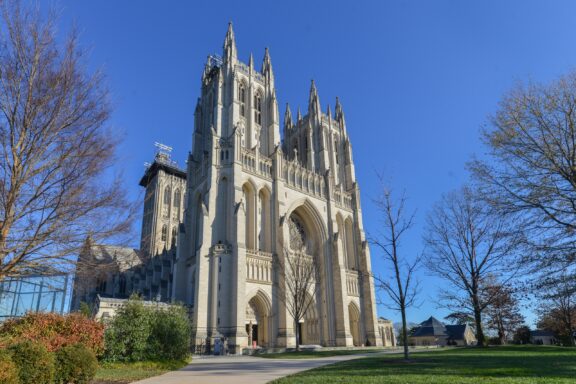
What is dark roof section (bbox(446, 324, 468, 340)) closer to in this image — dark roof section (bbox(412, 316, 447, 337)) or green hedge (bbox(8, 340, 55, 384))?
dark roof section (bbox(412, 316, 447, 337))

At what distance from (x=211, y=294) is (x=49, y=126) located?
2382 cm

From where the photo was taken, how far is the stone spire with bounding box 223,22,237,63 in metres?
43.4

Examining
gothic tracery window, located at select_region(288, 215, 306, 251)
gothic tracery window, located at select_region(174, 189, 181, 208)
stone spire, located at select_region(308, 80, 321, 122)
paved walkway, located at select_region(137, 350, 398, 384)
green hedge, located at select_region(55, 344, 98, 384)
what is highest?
stone spire, located at select_region(308, 80, 321, 122)

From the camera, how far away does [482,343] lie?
85.4 feet

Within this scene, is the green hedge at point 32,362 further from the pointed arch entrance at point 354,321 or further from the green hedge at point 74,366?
the pointed arch entrance at point 354,321

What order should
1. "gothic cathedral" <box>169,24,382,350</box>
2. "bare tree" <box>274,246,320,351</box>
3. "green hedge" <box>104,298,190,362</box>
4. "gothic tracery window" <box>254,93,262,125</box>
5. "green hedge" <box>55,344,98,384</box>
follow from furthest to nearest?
"gothic tracery window" <box>254,93,262,125</box>, "bare tree" <box>274,246,320,351</box>, "gothic cathedral" <box>169,24,382,350</box>, "green hedge" <box>104,298,190,362</box>, "green hedge" <box>55,344,98,384</box>

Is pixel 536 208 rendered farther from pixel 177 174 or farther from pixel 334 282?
pixel 177 174

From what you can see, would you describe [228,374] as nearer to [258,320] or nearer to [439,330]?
[258,320]

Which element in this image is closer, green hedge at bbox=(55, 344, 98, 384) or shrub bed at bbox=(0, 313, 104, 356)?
green hedge at bbox=(55, 344, 98, 384)

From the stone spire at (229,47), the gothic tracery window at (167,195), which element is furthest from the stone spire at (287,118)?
the gothic tracery window at (167,195)

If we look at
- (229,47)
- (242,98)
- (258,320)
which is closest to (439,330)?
(258,320)

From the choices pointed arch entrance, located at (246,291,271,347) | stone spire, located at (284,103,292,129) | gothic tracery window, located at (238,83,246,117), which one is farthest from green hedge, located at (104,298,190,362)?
stone spire, located at (284,103,292,129)

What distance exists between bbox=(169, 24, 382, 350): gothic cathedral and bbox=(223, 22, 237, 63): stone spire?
0.63ft

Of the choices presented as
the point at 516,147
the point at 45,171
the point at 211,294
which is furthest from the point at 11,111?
the point at 211,294
